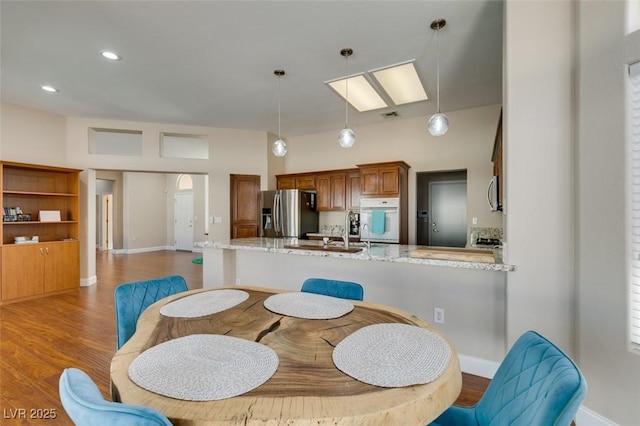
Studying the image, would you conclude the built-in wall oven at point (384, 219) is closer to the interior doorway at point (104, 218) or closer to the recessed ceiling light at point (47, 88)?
the recessed ceiling light at point (47, 88)

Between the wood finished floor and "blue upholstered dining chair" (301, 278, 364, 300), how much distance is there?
1107 millimetres

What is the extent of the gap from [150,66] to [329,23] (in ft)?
7.00

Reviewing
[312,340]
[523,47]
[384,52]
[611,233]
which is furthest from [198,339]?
[384,52]

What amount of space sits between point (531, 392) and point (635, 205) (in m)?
1.45

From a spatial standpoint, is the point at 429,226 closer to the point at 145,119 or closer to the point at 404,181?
the point at 404,181

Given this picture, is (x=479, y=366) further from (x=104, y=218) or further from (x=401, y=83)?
(x=104, y=218)

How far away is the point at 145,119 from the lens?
5102 mm

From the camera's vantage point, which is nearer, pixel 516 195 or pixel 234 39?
pixel 516 195

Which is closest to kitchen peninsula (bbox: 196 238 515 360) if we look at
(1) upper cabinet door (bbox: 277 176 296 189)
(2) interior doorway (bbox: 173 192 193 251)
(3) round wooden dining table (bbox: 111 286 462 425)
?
(3) round wooden dining table (bbox: 111 286 462 425)

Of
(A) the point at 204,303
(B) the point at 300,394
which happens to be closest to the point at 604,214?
(B) the point at 300,394

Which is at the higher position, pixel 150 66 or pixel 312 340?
pixel 150 66

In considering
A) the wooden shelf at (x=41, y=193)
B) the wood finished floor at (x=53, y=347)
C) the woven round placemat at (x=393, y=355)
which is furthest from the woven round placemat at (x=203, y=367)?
the wooden shelf at (x=41, y=193)

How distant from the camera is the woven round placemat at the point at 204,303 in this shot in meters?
1.49

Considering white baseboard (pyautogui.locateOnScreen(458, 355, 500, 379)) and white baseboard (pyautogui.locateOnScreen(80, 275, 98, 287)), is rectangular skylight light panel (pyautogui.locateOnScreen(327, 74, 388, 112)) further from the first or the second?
white baseboard (pyautogui.locateOnScreen(80, 275, 98, 287))
